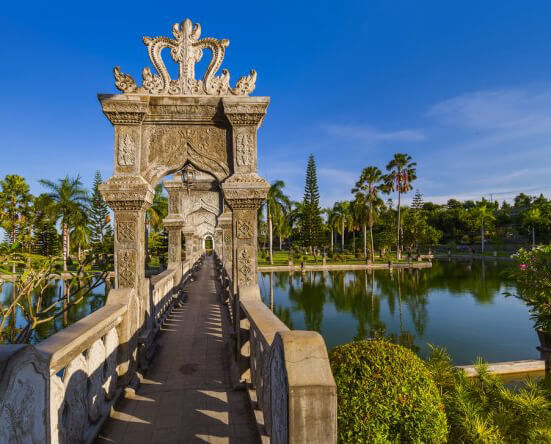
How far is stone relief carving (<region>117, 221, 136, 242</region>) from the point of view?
5230 millimetres

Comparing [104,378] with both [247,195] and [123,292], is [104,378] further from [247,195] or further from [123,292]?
[247,195]

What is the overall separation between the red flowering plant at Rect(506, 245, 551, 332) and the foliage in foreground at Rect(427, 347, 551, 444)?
4258 millimetres

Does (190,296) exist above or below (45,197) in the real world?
below

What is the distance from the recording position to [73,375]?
283 cm

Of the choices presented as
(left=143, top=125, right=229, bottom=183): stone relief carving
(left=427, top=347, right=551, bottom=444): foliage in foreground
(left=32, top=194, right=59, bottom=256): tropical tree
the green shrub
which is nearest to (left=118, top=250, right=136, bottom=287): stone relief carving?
(left=143, top=125, right=229, bottom=183): stone relief carving

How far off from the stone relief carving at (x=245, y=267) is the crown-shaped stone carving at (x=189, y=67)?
2852mm

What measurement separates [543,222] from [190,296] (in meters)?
58.4

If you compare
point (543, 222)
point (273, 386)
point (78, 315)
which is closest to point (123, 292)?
point (273, 386)

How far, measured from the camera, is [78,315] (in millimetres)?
16203

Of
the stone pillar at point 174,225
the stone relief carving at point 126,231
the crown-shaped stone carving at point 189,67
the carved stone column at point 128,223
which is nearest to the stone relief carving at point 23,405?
the carved stone column at point 128,223

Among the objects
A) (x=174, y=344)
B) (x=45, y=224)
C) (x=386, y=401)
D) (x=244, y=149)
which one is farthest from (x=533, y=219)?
(x=45, y=224)

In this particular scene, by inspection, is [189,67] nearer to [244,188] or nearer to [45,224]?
[244,188]

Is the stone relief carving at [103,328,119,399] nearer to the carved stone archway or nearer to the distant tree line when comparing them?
the carved stone archway

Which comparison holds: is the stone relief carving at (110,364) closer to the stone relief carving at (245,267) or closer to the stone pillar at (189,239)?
the stone relief carving at (245,267)
